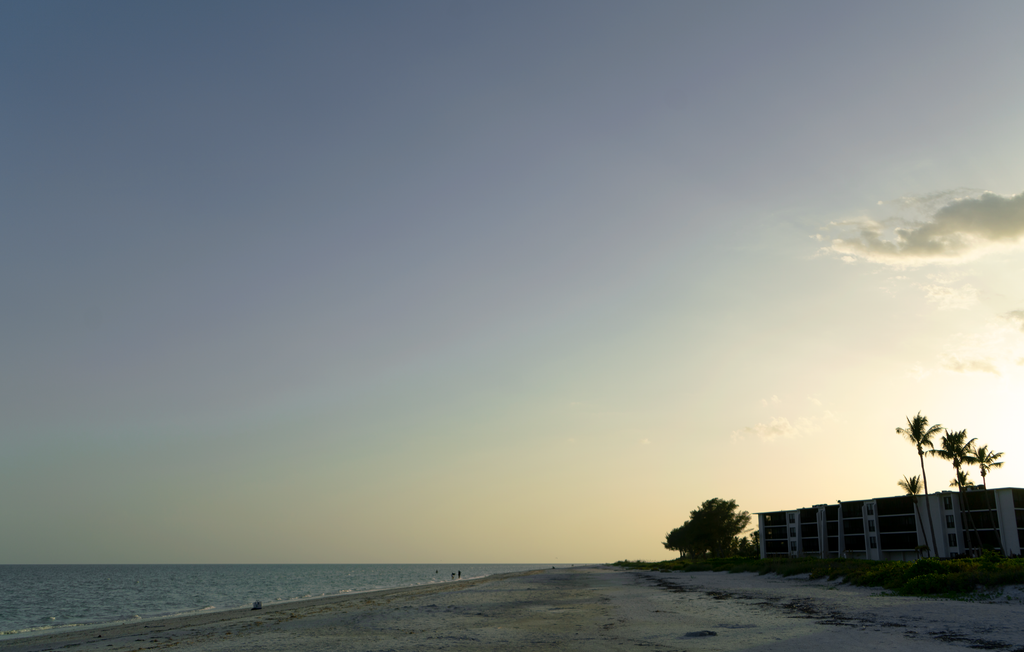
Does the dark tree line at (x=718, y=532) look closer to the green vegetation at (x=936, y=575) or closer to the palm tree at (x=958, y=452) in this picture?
the palm tree at (x=958, y=452)

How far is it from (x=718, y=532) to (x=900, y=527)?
47.5 metres

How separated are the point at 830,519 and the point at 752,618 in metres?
103

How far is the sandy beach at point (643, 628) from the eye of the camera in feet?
56.6

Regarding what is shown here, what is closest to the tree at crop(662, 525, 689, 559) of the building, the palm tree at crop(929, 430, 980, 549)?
the building

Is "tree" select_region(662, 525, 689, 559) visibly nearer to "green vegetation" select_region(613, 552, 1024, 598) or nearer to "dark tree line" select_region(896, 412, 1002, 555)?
"dark tree line" select_region(896, 412, 1002, 555)

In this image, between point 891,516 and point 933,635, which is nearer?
point 933,635

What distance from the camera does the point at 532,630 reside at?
22797 millimetres

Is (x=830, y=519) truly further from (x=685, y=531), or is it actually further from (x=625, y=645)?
(x=625, y=645)

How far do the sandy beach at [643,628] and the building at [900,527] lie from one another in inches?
2610

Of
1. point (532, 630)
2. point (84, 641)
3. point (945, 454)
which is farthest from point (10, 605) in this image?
point (945, 454)

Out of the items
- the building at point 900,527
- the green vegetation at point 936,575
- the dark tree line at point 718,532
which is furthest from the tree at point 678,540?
the green vegetation at point 936,575

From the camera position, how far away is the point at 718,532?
13775 centimetres

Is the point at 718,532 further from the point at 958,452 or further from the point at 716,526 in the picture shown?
the point at 958,452

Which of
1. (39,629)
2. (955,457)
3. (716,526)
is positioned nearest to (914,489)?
(955,457)
